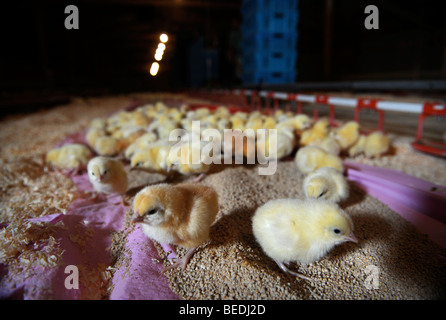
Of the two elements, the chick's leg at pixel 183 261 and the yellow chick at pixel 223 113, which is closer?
the chick's leg at pixel 183 261

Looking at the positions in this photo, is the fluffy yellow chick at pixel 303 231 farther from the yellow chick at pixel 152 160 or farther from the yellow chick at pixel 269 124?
the yellow chick at pixel 269 124

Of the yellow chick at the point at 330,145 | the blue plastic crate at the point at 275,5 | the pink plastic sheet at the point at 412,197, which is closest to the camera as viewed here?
the pink plastic sheet at the point at 412,197

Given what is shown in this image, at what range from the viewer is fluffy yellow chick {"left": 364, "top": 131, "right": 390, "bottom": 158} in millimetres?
2658

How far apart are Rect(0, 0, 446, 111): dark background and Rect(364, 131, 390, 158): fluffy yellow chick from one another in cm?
736

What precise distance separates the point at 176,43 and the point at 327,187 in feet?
43.8

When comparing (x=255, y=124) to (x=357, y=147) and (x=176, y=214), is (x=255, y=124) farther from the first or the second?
(x=176, y=214)

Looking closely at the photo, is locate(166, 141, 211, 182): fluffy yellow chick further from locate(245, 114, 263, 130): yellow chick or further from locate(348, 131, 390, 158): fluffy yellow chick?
locate(348, 131, 390, 158): fluffy yellow chick

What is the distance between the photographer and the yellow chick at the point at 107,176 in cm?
179

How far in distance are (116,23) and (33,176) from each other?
11.8 m

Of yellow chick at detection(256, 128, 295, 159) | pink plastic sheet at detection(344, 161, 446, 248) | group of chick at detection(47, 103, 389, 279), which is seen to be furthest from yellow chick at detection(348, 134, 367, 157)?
yellow chick at detection(256, 128, 295, 159)

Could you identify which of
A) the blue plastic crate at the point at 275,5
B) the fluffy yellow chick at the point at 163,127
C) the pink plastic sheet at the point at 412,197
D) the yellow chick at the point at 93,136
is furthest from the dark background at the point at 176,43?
the pink plastic sheet at the point at 412,197

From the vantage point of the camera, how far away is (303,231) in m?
1.17

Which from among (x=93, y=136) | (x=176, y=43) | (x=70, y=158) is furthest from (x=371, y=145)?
(x=176, y=43)

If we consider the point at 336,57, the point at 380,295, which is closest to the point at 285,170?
the point at 380,295
